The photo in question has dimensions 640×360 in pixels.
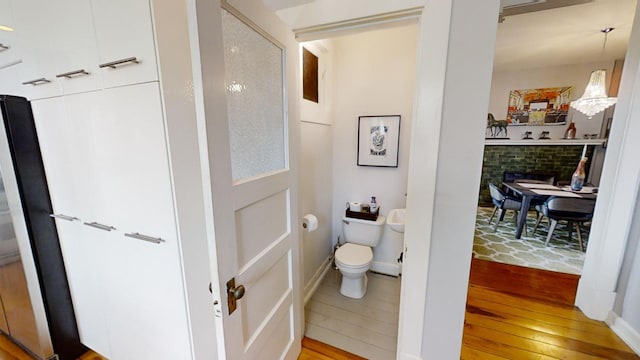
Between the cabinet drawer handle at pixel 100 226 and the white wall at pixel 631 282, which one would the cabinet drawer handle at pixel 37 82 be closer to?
the cabinet drawer handle at pixel 100 226

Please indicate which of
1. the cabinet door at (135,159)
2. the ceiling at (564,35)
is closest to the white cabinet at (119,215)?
the cabinet door at (135,159)

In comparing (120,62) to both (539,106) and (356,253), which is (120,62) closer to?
(356,253)

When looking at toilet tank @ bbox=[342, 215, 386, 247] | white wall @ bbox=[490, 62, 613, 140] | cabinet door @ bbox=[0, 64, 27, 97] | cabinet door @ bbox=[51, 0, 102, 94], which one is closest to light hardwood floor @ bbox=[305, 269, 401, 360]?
toilet tank @ bbox=[342, 215, 386, 247]

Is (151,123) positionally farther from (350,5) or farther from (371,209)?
(371,209)

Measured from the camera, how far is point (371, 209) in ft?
8.05

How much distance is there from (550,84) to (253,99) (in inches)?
226

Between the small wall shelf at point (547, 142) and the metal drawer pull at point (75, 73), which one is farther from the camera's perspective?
the small wall shelf at point (547, 142)

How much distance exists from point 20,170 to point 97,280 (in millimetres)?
707

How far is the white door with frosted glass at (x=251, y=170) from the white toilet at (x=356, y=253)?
706mm

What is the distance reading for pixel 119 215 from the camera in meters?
1.15

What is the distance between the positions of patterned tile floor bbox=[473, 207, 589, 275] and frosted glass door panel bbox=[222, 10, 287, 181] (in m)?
2.95

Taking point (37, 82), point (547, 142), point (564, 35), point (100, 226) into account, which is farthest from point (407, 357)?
point (547, 142)

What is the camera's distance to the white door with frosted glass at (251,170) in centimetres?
75

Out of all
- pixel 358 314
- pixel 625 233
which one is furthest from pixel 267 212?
pixel 625 233
